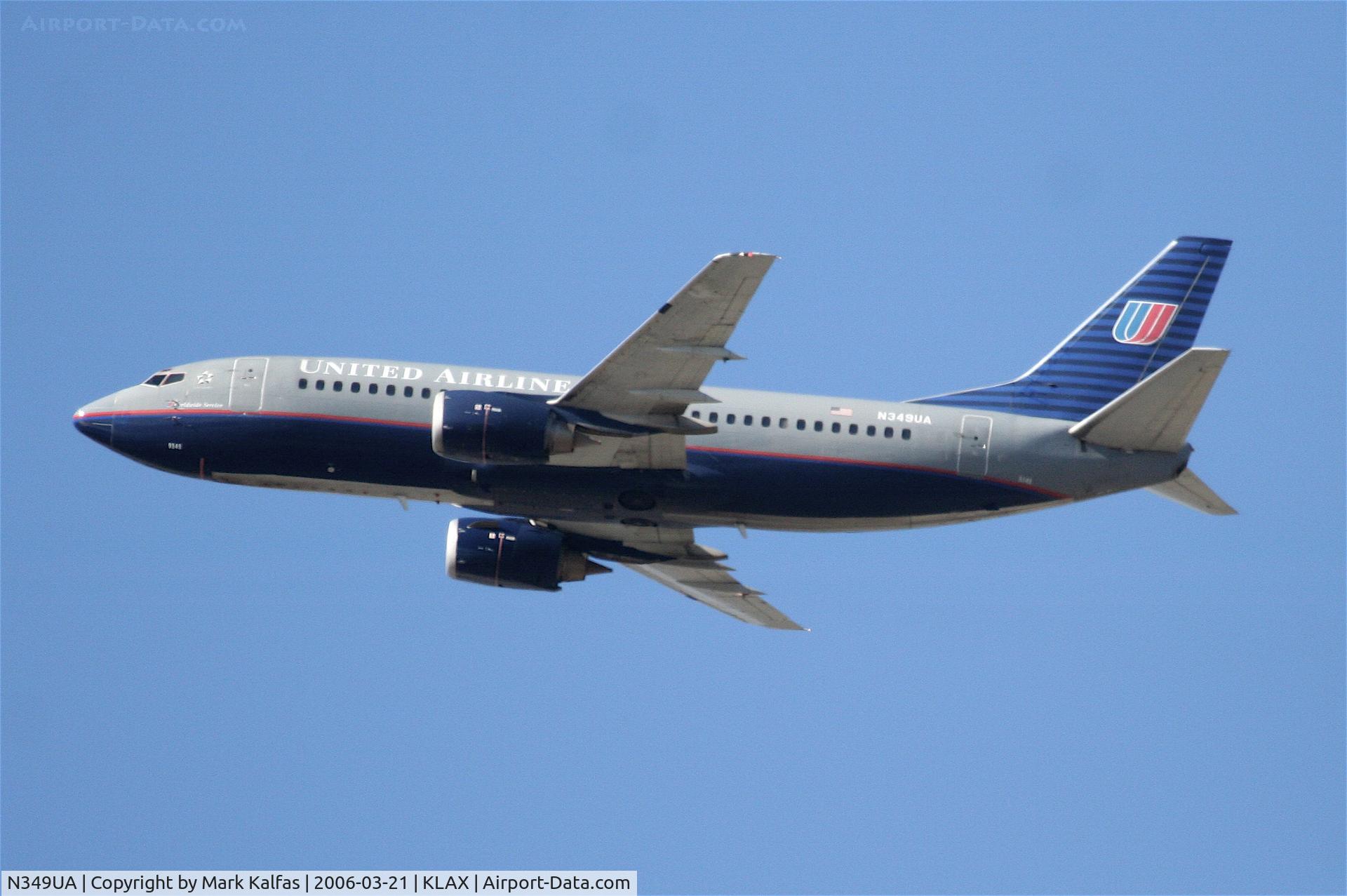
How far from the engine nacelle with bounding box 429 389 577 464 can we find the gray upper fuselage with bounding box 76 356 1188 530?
1515 mm

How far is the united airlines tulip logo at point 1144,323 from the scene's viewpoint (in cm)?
5197

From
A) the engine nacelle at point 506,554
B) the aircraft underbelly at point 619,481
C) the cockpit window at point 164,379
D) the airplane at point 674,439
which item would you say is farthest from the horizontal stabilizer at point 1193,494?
the cockpit window at point 164,379

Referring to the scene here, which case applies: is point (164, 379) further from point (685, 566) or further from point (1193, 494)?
point (1193, 494)

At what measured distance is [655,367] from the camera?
45625mm

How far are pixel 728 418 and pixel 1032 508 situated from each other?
29.5ft

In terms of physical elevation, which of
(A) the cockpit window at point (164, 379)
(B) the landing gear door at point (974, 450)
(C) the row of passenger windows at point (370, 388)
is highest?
(A) the cockpit window at point (164, 379)

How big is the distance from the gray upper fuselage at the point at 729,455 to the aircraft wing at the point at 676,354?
2.19 m

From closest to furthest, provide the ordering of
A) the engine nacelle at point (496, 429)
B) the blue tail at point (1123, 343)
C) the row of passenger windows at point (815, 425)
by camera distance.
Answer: the engine nacelle at point (496, 429), the row of passenger windows at point (815, 425), the blue tail at point (1123, 343)

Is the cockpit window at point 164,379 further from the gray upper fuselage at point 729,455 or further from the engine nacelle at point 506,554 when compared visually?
the engine nacelle at point 506,554

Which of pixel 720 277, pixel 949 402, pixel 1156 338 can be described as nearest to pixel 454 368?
pixel 720 277

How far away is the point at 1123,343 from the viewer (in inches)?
2046

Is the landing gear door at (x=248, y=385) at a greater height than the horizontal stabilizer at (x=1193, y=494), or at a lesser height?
greater

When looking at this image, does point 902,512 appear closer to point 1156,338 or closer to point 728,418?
point 728,418

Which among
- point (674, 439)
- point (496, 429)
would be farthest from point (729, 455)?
point (496, 429)
